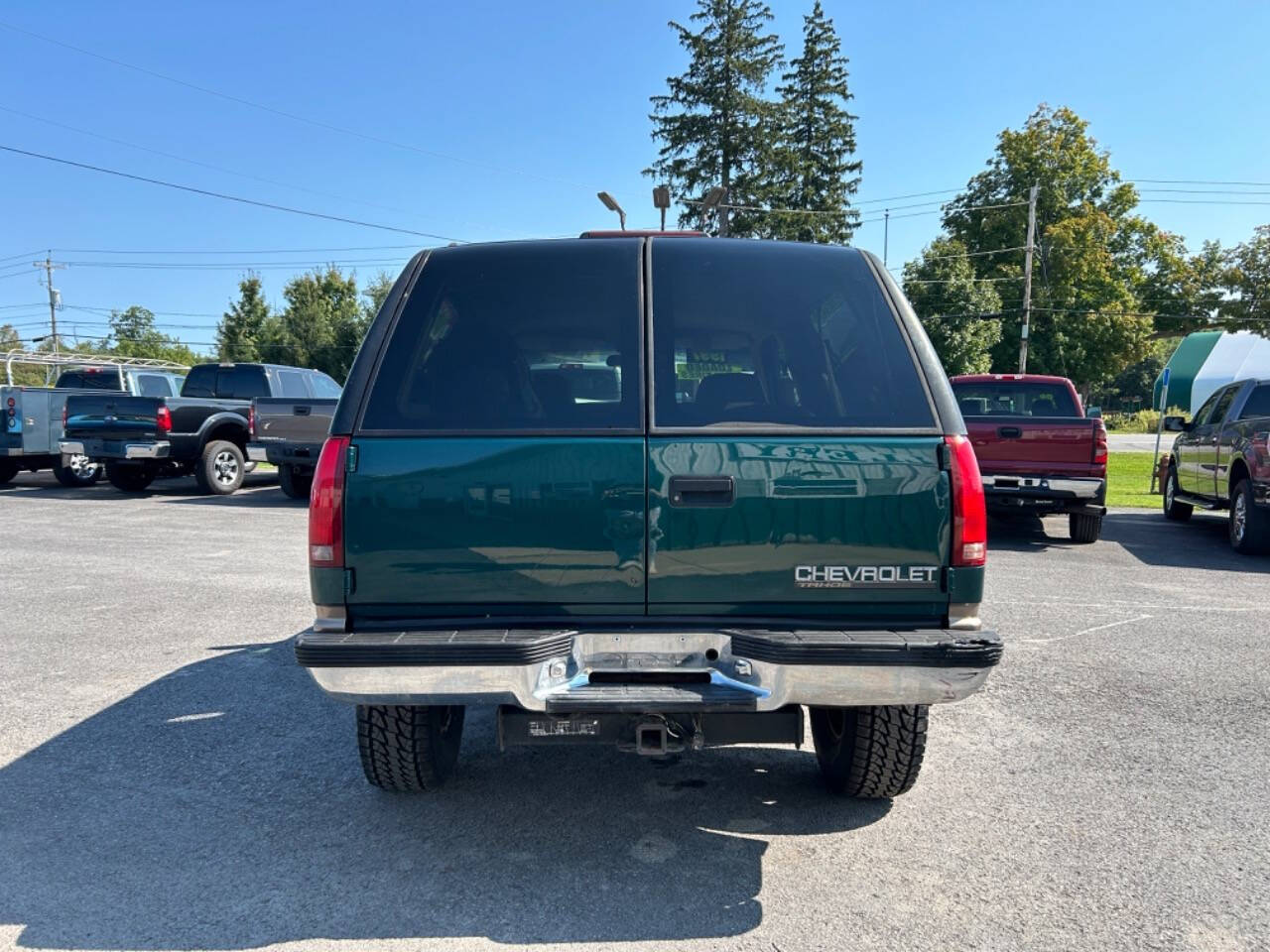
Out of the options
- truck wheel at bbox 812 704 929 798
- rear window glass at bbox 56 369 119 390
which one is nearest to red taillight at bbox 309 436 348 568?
truck wheel at bbox 812 704 929 798

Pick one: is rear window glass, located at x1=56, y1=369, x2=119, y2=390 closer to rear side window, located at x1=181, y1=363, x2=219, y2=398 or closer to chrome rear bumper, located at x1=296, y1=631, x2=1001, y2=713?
rear side window, located at x1=181, y1=363, x2=219, y2=398

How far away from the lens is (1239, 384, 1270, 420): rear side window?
982 centimetres

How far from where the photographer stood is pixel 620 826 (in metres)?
3.18

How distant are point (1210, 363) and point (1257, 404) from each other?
39.9m

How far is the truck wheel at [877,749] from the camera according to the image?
3068 mm

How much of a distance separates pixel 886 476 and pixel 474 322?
A: 1.50 metres

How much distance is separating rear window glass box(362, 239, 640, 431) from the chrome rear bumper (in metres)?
0.71

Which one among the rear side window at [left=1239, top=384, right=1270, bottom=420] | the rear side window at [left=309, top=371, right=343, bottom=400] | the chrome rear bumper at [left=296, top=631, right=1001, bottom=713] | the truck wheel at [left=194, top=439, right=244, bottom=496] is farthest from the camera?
the rear side window at [left=309, top=371, right=343, bottom=400]

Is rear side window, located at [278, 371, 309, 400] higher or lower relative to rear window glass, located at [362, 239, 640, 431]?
higher

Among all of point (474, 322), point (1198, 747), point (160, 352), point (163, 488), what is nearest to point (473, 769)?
point (474, 322)

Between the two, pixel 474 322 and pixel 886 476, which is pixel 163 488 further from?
pixel 886 476

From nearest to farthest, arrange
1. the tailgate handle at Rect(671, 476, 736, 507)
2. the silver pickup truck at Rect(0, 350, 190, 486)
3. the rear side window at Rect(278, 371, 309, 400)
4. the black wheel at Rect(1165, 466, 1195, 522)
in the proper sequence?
the tailgate handle at Rect(671, 476, 736, 507), the black wheel at Rect(1165, 466, 1195, 522), the silver pickup truck at Rect(0, 350, 190, 486), the rear side window at Rect(278, 371, 309, 400)

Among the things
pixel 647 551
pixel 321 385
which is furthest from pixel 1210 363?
pixel 647 551

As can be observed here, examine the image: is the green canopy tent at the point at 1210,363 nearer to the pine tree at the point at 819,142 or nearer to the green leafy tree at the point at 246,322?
the pine tree at the point at 819,142
